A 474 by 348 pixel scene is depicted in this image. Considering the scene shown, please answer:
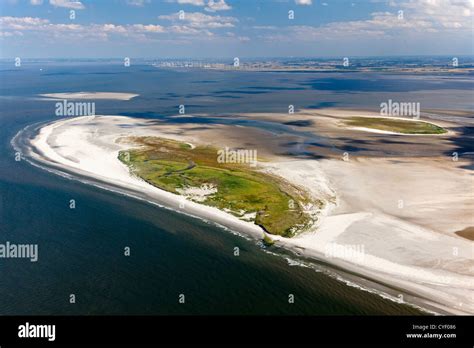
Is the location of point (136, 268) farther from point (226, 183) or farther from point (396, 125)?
point (396, 125)

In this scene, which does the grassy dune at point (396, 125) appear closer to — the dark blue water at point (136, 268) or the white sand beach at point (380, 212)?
the white sand beach at point (380, 212)

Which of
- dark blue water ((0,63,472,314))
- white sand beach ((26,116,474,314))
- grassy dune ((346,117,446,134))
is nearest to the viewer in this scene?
A: dark blue water ((0,63,472,314))

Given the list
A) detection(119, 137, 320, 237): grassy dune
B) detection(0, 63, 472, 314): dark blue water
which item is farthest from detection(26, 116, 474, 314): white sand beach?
detection(0, 63, 472, 314): dark blue water

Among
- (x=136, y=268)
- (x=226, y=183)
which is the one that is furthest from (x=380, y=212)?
(x=136, y=268)

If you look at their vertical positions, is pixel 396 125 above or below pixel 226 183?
above

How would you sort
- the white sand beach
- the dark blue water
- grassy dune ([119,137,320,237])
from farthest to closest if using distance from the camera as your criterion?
1. grassy dune ([119,137,320,237])
2. the white sand beach
3. the dark blue water

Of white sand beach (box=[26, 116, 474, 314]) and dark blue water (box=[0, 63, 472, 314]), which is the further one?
white sand beach (box=[26, 116, 474, 314])

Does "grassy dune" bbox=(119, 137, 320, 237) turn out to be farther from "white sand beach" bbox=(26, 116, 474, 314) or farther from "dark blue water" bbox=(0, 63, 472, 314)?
"dark blue water" bbox=(0, 63, 472, 314)
